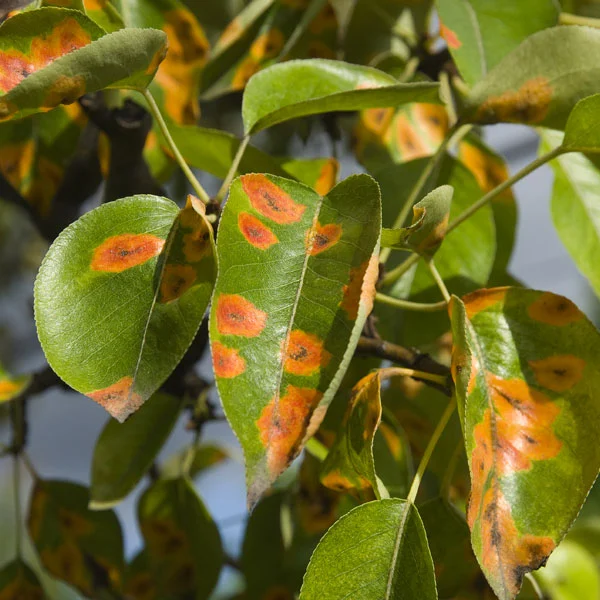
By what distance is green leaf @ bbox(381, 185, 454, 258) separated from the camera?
1.26ft

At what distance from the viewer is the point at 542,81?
48cm

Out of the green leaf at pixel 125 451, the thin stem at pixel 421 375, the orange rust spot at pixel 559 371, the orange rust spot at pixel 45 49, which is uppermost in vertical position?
the orange rust spot at pixel 45 49

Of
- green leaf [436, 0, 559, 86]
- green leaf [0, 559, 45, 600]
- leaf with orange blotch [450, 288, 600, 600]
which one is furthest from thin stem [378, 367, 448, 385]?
green leaf [0, 559, 45, 600]

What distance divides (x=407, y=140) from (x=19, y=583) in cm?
55

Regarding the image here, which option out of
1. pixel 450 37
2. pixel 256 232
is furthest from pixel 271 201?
pixel 450 37

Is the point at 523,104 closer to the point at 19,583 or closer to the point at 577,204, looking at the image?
the point at 577,204

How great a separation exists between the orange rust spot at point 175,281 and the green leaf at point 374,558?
0.13 meters

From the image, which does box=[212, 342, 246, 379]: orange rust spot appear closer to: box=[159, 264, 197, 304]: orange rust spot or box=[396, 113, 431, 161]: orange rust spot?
box=[159, 264, 197, 304]: orange rust spot

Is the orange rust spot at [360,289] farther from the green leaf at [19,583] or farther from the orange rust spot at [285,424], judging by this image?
the green leaf at [19,583]

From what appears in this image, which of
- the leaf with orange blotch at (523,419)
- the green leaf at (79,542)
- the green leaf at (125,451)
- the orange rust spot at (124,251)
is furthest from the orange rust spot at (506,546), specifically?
the green leaf at (79,542)

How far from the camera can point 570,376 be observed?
1.33 ft

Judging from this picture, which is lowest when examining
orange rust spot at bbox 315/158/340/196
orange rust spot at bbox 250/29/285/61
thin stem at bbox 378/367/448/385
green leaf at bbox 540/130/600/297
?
green leaf at bbox 540/130/600/297

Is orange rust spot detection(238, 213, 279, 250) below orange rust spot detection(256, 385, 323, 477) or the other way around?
the other way around

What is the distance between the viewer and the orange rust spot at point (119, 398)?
0.35 meters
